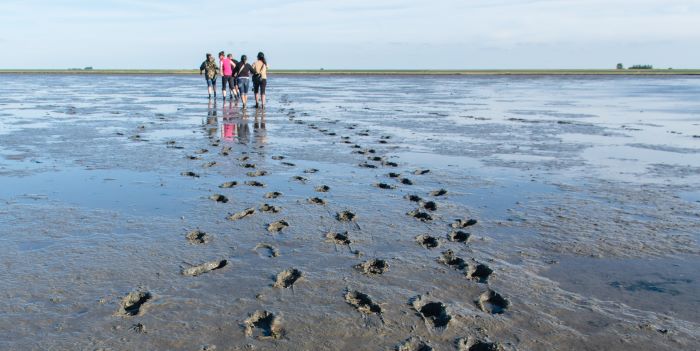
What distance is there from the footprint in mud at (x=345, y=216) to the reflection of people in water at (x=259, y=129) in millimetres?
6874

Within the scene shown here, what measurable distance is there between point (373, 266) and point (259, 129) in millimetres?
12129

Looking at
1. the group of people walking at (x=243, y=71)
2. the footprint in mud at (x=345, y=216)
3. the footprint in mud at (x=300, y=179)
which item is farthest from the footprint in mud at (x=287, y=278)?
the group of people walking at (x=243, y=71)

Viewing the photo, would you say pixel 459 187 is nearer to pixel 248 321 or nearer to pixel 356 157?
pixel 356 157

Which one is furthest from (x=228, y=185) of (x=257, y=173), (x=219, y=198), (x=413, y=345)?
(x=413, y=345)

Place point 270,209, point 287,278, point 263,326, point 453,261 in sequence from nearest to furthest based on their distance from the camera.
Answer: point 263,326, point 287,278, point 453,261, point 270,209

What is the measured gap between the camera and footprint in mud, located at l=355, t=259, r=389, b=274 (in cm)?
571

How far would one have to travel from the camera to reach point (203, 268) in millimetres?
5680

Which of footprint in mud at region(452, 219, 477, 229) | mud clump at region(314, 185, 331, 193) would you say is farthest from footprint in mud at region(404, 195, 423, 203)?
mud clump at region(314, 185, 331, 193)

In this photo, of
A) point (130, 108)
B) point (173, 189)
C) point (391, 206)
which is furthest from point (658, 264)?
point (130, 108)

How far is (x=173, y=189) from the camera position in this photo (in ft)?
30.0

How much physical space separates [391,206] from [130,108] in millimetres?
20567

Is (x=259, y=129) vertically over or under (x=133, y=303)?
over

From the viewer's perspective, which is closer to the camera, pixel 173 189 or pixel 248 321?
pixel 248 321

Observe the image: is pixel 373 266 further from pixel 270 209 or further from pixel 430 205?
pixel 430 205
